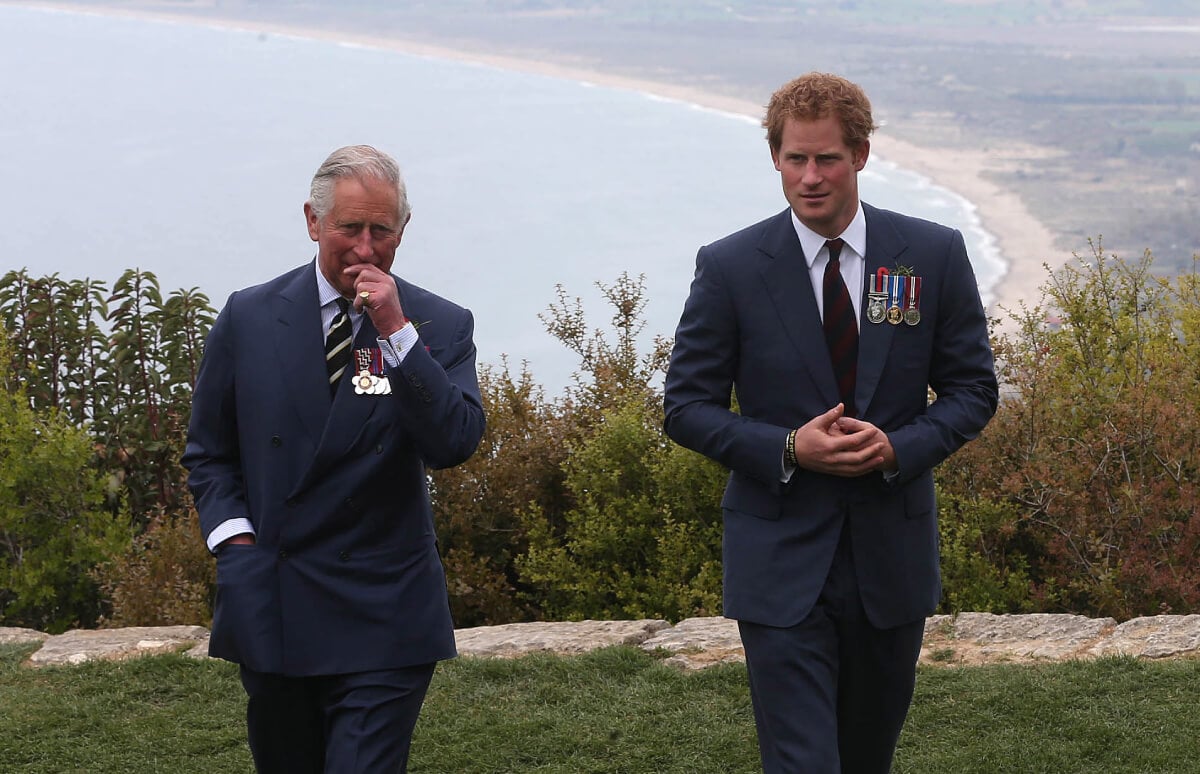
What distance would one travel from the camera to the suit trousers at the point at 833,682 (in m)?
3.65

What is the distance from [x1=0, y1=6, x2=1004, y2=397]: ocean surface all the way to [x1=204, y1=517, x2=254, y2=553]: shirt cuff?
611 centimetres

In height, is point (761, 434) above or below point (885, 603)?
above

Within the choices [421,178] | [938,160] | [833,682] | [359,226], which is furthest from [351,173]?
[938,160]

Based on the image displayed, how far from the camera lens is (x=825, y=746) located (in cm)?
363

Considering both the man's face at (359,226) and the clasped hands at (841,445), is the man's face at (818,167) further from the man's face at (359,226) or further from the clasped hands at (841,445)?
the man's face at (359,226)

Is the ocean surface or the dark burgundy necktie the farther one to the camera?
the ocean surface

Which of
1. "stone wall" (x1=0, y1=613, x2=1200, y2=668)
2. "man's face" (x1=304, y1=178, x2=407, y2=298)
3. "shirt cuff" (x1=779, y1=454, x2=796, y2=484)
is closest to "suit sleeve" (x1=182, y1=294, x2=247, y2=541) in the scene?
"man's face" (x1=304, y1=178, x2=407, y2=298)

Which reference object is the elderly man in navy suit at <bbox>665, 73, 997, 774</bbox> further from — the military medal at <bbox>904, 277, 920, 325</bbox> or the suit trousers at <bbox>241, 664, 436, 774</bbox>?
the suit trousers at <bbox>241, 664, 436, 774</bbox>

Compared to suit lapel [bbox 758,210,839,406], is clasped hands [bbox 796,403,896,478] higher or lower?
lower

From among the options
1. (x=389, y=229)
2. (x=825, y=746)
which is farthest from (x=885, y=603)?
(x=389, y=229)

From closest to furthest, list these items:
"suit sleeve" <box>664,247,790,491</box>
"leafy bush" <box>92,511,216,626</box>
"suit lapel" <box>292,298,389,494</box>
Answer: "suit lapel" <box>292,298,389,494</box>
"suit sleeve" <box>664,247,790,491</box>
"leafy bush" <box>92,511,216,626</box>

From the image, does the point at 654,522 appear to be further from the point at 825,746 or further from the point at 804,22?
the point at 804,22

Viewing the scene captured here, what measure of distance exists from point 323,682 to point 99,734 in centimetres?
260

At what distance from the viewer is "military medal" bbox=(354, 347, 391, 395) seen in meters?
3.54
